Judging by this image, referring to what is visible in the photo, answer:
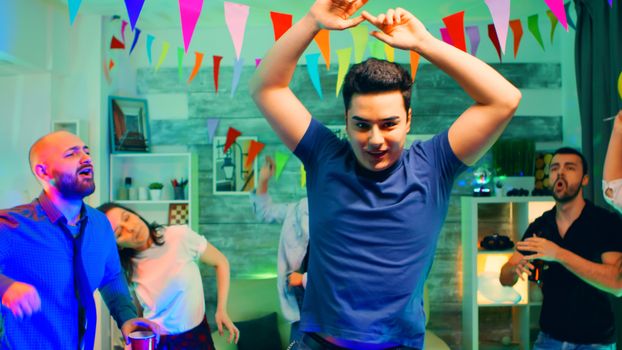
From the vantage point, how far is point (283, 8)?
3955 mm

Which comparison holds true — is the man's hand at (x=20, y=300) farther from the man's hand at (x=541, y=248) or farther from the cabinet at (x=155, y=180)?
the cabinet at (x=155, y=180)

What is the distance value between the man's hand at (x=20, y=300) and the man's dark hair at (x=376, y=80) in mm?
1145

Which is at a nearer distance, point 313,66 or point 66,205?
point 66,205

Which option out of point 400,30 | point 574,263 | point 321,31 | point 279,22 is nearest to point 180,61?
point 321,31

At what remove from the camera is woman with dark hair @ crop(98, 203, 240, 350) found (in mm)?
2574

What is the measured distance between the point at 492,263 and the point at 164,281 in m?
2.55

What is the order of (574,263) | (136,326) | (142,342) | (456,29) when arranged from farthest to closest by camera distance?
(456,29) < (574,263) < (136,326) < (142,342)

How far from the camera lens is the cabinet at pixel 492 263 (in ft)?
12.8

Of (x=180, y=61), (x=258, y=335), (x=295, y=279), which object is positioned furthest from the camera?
(x=180, y=61)

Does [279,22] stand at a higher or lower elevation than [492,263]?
higher

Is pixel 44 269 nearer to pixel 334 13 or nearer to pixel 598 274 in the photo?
pixel 334 13

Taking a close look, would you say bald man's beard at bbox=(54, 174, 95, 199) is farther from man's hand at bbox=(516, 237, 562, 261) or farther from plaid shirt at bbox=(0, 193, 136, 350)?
man's hand at bbox=(516, 237, 562, 261)

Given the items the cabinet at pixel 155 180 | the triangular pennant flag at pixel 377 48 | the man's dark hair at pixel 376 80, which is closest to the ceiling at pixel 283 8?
the triangular pennant flag at pixel 377 48

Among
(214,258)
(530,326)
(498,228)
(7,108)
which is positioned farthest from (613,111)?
(7,108)
